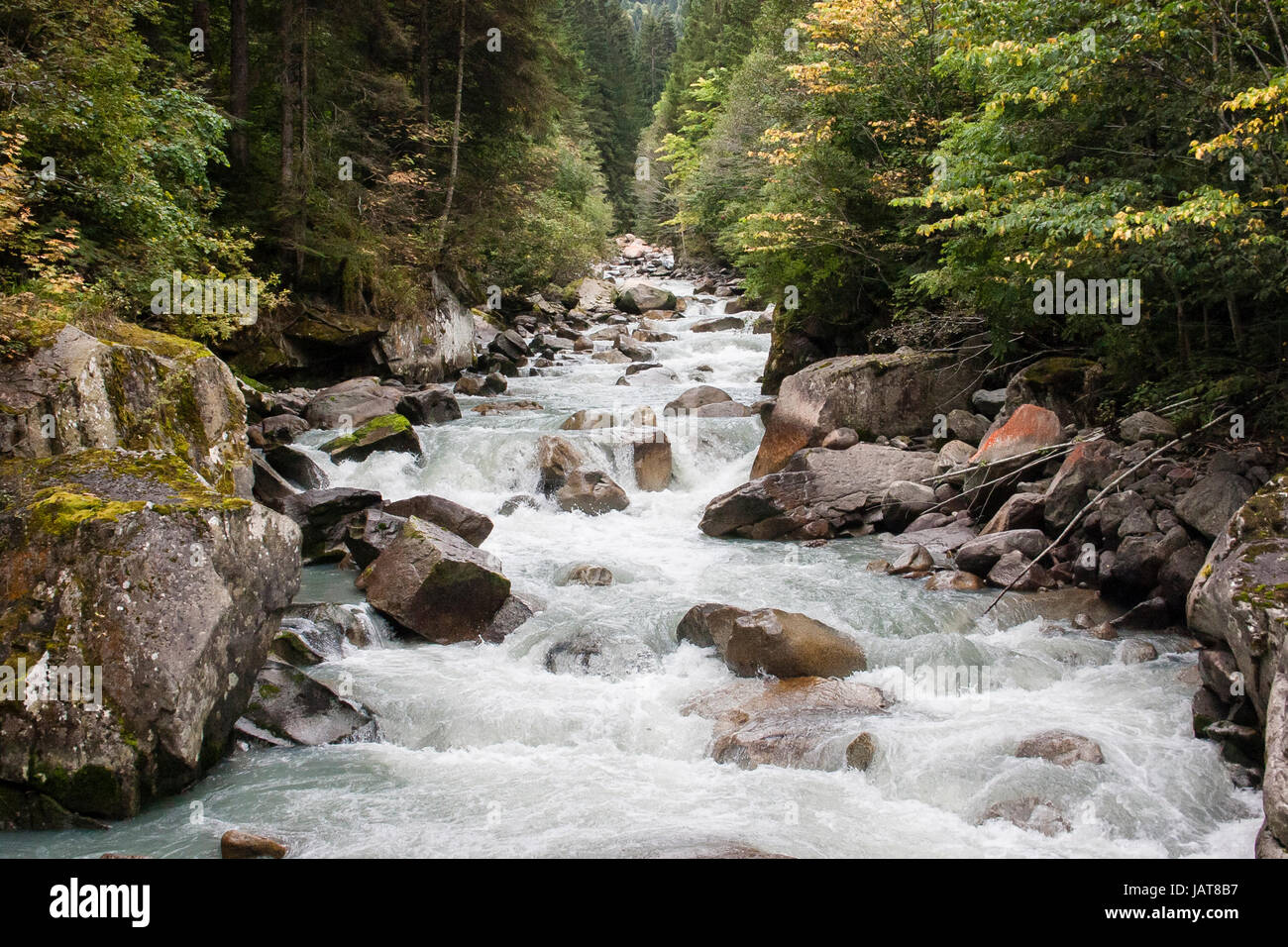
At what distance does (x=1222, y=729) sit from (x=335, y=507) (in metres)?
11.0

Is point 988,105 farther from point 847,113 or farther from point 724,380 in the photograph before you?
point 724,380

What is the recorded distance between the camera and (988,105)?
978 centimetres

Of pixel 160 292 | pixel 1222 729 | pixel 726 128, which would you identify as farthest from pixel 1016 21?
pixel 726 128

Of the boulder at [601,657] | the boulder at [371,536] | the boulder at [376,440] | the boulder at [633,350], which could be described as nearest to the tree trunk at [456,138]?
the boulder at [633,350]

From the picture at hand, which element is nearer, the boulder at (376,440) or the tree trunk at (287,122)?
the boulder at (376,440)

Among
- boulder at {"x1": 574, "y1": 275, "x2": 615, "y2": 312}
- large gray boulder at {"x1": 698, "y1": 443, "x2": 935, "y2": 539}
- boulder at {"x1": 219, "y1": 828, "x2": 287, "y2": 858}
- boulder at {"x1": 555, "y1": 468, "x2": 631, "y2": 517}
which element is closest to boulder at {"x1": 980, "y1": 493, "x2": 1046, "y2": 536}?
large gray boulder at {"x1": 698, "y1": 443, "x2": 935, "y2": 539}

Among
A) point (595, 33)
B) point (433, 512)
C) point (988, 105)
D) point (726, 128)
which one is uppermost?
point (595, 33)

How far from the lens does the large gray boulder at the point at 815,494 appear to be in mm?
13383

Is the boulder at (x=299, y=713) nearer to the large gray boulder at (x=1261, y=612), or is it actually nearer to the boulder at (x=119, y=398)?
the boulder at (x=119, y=398)

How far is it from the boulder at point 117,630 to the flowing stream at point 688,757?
0.39m

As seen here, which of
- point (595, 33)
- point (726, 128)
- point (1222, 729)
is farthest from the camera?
point (595, 33)

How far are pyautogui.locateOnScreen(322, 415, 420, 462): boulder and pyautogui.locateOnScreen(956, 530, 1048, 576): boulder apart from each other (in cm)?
995

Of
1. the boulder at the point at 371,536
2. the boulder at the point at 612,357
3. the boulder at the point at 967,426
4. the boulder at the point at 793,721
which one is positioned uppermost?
the boulder at the point at 612,357
